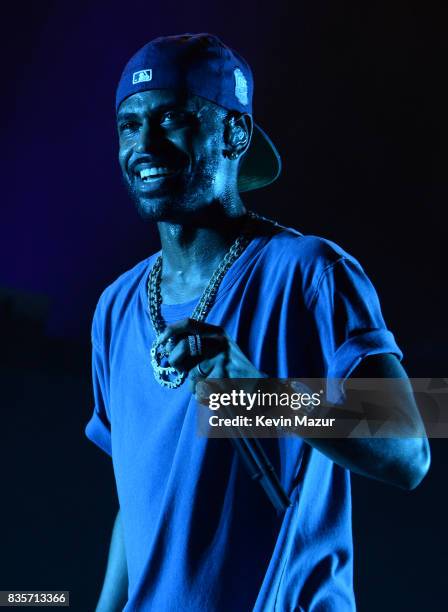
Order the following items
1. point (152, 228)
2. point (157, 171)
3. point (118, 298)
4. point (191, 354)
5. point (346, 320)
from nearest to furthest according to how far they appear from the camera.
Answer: point (191, 354), point (346, 320), point (157, 171), point (118, 298), point (152, 228)

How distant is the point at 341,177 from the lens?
1443 mm

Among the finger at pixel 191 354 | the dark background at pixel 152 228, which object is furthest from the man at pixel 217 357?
the dark background at pixel 152 228

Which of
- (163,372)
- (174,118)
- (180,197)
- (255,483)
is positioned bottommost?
(255,483)

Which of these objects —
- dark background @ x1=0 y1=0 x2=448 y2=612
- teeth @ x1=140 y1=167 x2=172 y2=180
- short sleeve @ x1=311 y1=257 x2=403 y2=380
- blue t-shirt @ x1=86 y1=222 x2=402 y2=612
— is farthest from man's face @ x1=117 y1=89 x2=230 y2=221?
dark background @ x1=0 y1=0 x2=448 y2=612

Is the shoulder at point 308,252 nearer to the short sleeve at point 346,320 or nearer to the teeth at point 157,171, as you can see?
the short sleeve at point 346,320

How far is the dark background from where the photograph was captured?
4.64 ft

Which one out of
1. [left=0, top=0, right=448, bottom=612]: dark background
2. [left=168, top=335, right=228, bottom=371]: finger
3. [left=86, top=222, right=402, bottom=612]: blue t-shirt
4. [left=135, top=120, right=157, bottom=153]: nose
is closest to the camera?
[left=168, top=335, right=228, bottom=371]: finger

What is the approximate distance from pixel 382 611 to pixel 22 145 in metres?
1.14

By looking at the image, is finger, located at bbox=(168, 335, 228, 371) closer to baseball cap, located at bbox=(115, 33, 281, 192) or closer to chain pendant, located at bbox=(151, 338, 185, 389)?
chain pendant, located at bbox=(151, 338, 185, 389)

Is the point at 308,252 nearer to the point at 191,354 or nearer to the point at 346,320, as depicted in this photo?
the point at 346,320

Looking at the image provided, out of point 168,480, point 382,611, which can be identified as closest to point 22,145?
point 168,480

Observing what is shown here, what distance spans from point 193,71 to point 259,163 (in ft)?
0.65

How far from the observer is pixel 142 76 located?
1.00 metres

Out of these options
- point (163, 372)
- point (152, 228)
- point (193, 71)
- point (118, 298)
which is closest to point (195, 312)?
point (163, 372)
